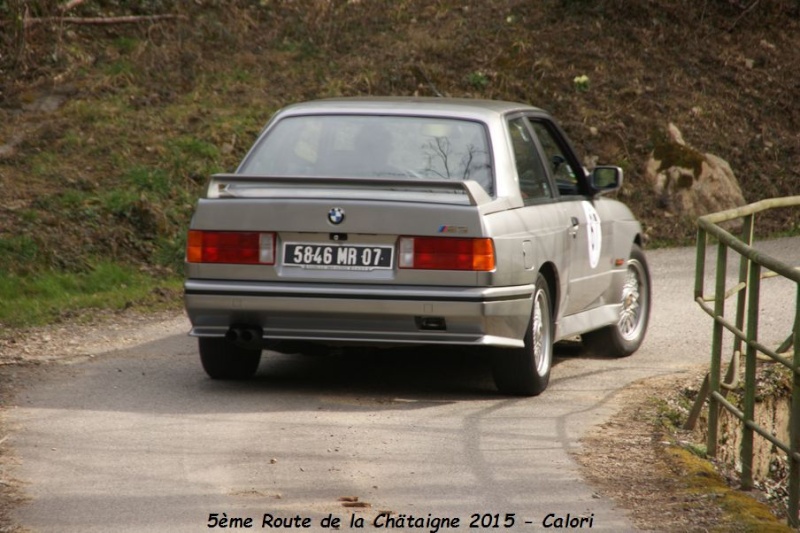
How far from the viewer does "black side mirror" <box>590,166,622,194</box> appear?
30.8 feet

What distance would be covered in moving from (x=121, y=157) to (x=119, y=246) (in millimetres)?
2335

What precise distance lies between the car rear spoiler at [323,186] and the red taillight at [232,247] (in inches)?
8.7

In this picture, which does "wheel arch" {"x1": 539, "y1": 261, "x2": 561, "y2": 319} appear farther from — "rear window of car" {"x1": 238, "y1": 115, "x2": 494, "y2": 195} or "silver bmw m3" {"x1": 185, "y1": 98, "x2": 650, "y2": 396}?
"rear window of car" {"x1": 238, "y1": 115, "x2": 494, "y2": 195}

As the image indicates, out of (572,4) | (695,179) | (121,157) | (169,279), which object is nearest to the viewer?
(169,279)

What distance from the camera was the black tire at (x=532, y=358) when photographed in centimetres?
806

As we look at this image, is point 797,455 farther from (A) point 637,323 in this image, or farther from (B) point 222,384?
(A) point 637,323

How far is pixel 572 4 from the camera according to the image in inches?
882

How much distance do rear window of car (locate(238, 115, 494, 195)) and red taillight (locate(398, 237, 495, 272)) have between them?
0.53m

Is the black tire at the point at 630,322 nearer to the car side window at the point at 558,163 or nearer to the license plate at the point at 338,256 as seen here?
the car side window at the point at 558,163

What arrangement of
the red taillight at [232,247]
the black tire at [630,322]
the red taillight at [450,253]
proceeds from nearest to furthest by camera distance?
the red taillight at [450,253]
the red taillight at [232,247]
the black tire at [630,322]

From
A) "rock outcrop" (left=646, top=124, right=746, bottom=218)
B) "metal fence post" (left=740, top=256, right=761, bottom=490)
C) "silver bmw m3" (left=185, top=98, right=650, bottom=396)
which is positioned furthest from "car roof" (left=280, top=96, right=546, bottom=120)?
"rock outcrop" (left=646, top=124, right=746, bottom=218)

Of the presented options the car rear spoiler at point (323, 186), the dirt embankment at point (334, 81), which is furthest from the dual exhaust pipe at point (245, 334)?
the dirt embankment at point (334, 81)

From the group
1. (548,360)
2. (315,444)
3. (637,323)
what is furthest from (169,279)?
(315,444)

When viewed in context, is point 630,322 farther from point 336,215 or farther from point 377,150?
point 336,215
